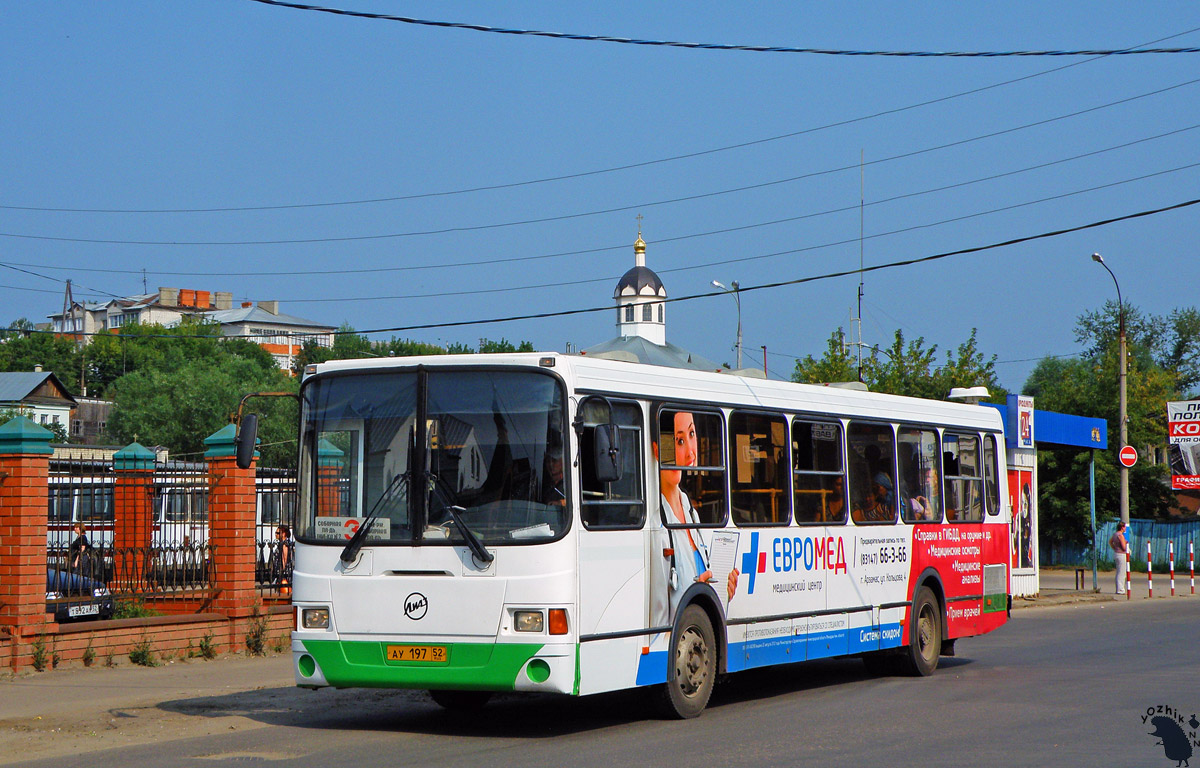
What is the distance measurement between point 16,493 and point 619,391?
7.14m

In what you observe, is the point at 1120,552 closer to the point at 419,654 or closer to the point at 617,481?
the point at 617,481

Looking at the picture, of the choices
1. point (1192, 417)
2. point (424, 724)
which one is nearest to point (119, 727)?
point (424, 724)

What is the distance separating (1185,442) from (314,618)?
35820 millimetres

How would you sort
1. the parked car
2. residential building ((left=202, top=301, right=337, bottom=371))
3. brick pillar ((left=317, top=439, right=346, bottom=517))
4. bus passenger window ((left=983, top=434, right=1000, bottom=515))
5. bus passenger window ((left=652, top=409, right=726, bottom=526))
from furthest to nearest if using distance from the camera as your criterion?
residential building ((left=202, top=301, right=337, bottom=371))
bus passenger window ((left=983, top=434, right=1000, bottom=515))
the parked car
bus passenger window ((left=652, top=409, right=726, bottom=526))
brick pillar ((left=317, top=439, right=346, bottom=517))

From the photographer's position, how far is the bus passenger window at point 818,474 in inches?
518

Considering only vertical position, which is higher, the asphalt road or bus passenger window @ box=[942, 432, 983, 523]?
bus passenger window @ box=[942, 432, 983, 523]

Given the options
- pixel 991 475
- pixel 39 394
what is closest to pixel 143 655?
pixel 991 475

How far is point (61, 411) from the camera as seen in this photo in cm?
10288

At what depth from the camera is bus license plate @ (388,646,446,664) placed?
33.2 ft

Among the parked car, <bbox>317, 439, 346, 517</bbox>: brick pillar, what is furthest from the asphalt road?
the parked car

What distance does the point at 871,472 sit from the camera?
1439 cm

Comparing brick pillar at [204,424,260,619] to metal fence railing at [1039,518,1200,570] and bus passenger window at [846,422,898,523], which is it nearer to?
bus passenger window at [846,422,898,523]

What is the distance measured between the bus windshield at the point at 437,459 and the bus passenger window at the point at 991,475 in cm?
839

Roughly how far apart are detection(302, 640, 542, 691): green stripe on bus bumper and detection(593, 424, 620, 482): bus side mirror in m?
1.30
